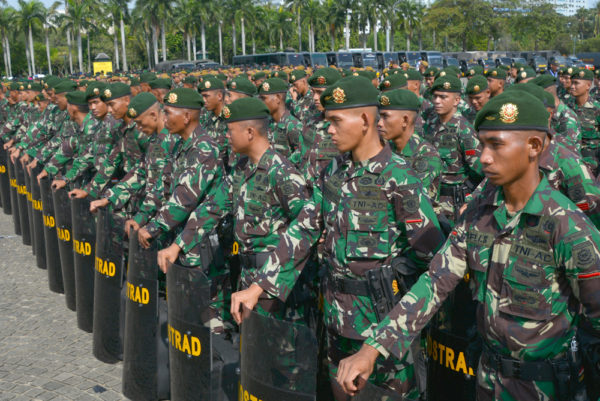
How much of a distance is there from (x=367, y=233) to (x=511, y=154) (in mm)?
1058

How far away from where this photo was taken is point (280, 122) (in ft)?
25.1

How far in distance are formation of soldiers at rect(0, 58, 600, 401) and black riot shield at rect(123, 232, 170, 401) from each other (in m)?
0.05

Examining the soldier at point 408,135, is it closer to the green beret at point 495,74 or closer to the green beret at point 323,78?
the green beret at point 323,78

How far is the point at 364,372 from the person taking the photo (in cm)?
225

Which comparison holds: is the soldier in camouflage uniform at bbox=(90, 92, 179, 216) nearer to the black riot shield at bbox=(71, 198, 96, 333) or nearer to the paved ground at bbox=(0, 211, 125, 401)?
the black riot shield at bbox=(71, 198, 96, 333)

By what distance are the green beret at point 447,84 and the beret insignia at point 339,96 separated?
11.2ft

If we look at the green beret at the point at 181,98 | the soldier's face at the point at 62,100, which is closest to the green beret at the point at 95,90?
the soldier's face at the point at 62,100

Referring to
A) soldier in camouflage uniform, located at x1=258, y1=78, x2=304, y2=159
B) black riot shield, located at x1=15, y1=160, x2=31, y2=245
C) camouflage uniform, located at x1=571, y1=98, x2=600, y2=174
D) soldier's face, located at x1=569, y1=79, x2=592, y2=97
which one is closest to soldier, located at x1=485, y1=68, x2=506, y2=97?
soldier's face, located at x1=569, y1=79, x2=592, y2=97

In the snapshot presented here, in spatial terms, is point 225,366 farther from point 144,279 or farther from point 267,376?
point 267,376

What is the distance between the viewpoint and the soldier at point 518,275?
7.37 feet

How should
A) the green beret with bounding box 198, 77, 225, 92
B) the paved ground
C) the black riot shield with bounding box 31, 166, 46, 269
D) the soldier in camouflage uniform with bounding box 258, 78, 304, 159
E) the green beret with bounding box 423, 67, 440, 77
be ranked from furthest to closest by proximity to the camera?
the green beret with bounding box 423, 67, 440, 77
the green beret with bounding box 198, 77, 225, 92
the soldier in camouflage uniform with bounding box 258, 78, 304, 159
the black riot shield with bounding box 31, 166, 46, 269
the paved ground

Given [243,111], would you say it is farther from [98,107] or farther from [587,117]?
[587,117]

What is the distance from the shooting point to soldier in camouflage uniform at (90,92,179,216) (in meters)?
5.63

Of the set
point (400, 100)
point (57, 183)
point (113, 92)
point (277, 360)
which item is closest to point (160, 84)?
point (113, 92)
